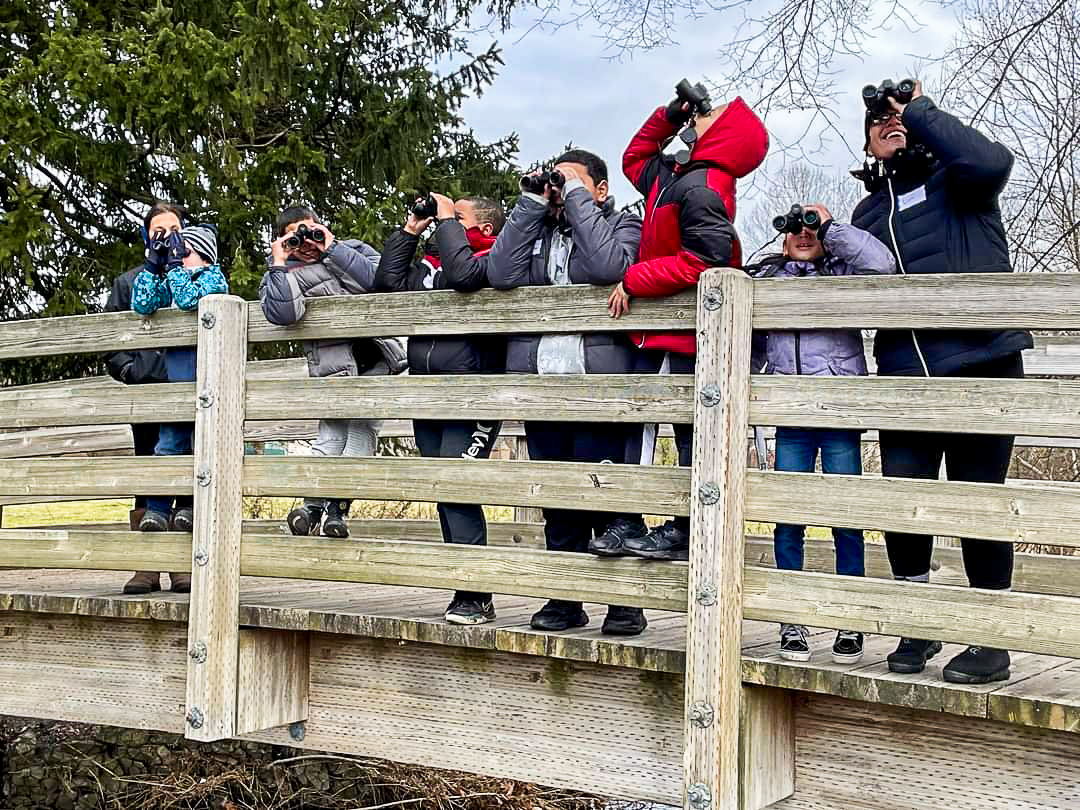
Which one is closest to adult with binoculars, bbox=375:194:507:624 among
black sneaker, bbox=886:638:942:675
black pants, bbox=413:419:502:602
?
black pants, bbox=413:419:502:602

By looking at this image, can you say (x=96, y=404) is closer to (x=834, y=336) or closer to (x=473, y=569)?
(x=473, y=569)

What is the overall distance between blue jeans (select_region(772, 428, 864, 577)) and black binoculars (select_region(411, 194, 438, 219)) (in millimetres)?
1577

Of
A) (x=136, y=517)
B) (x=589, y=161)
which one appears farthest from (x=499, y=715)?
(x=136, y=517)

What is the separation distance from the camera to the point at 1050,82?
10.0 m

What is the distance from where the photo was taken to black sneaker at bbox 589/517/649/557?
14.6 feet

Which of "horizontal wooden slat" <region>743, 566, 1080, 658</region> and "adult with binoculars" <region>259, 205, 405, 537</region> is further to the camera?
"adult with binoculars" <region>259, 205, 405, 537</region>

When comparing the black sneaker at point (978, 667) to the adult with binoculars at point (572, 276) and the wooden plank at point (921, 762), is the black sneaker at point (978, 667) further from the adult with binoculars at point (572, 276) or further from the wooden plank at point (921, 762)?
the adult with binoculars at point (572, 276)

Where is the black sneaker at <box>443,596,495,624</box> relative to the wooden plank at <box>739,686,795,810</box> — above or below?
above

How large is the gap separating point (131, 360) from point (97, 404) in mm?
570

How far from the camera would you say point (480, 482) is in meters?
4.78

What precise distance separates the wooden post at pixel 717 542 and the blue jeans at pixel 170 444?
9.04 ft

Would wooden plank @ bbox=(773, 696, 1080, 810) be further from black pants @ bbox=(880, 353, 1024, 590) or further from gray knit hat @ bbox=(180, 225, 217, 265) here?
gray knit hat @ bbox=(180, 225, 217, 265)

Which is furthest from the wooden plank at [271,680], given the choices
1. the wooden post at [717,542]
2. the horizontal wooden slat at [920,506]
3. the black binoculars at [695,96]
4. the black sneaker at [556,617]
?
the black binoculars at [695,96]

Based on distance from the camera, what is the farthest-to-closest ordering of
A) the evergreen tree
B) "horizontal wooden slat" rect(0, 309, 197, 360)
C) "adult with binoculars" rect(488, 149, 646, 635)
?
1. the evergreen tree
2. "horizontal wooden slat" rect(0, 309, 197, 360)
3. "adult with binoculars" rect(488, 149, 646, 635)
